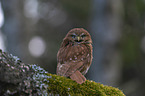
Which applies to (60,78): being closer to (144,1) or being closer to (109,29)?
(109,29)

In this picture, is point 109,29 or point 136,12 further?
point 136,12

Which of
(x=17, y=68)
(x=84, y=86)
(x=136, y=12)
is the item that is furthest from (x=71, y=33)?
(x=136, y=12)

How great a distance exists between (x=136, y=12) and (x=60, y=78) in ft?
33.7

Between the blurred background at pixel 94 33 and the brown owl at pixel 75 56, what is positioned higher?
the blurred background at pixel 94 33

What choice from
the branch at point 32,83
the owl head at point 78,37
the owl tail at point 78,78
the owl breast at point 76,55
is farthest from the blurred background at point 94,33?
the branch at point 32,83

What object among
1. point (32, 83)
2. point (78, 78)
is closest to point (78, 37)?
point (78, 78)

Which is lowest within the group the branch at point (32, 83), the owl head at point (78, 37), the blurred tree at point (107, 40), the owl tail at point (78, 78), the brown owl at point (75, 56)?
the branch at point (32, 83)

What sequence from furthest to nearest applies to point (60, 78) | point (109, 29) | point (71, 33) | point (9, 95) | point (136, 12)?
point (136, 12)
point (109, 29)
point (71, 33)
point (60, 78)
point (9, 95)

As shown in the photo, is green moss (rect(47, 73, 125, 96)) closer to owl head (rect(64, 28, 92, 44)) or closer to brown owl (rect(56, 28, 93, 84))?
brown owl (rect(56, 28, 93, 84))

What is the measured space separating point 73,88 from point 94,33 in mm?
6675

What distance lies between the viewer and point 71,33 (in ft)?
11.4

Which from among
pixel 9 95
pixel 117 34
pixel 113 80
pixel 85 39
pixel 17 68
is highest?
pixel 117 34

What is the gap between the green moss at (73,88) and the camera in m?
2.15

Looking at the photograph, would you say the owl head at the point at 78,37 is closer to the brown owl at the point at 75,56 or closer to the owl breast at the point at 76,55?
the brown owl at the point at 75,56
